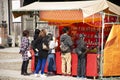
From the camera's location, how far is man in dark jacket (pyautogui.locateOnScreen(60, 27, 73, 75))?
1662 centimetres

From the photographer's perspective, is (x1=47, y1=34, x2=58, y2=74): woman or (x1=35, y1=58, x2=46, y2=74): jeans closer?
(x1=35, y1=58, x2=46, y2=74): jeans

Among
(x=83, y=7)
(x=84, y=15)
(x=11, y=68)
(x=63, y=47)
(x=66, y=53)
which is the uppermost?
(x=83, y=7)

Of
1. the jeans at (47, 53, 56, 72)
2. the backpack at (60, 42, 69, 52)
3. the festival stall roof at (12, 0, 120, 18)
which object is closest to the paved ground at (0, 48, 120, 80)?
the jeans at (47, 53, 56, 72)

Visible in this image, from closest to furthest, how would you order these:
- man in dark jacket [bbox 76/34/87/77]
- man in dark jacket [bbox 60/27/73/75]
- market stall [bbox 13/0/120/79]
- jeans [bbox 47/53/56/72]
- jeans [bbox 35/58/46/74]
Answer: market stall [bbox 13/0/120/79], man in dark jacket [bbox 76/34/87/77], man in dark jacket [bbox 60/27/73/75], jeans [bbox 35/58/46/74], jeans [bbox 47/53/56/72]

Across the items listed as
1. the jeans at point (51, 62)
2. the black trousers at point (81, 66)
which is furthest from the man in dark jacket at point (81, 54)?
the jeans at point (51, 62)

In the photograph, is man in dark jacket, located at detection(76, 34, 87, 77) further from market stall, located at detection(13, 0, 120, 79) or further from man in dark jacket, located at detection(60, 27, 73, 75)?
market stall, located at detection(13, 0, 120, 79)

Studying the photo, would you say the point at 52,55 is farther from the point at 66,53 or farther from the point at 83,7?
the point at 83,7

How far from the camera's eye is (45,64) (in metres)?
17.2

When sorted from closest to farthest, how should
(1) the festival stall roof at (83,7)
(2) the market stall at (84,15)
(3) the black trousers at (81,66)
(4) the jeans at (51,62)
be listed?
(1) the festival stall roof at (83,7), (2) the market stall at (84,15), (3) the black trousers at (81,66), (4) the jeans at (51,62)

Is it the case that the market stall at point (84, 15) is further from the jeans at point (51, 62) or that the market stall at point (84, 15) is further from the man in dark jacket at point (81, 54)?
the jeans at point (51, 62)

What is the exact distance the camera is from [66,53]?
16.8 m

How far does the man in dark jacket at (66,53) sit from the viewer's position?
16.6 m

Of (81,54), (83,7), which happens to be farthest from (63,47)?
→ (83,7)

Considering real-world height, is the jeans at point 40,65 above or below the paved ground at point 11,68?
above
